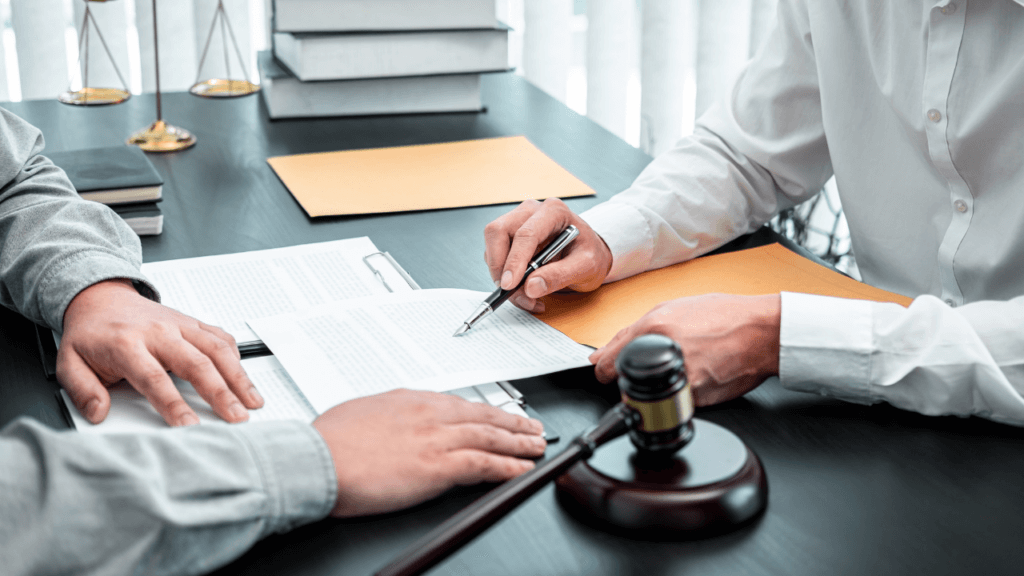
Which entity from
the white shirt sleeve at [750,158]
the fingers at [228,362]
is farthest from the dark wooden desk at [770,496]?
the white shirt sleeve at [750,158]

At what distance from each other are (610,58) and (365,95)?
1.20m

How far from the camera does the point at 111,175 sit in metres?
1.21

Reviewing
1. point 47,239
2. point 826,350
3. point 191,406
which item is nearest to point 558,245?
point 826,350

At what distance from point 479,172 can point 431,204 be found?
155mm

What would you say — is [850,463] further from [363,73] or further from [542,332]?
[363,73]

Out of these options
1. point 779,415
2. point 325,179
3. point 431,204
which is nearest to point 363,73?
point 325,179

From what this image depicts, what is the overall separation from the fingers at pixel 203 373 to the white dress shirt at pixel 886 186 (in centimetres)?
47

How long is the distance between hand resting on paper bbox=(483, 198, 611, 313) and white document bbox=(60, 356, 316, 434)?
268 mm

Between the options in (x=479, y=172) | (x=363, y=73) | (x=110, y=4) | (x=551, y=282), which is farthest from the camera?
(x=110, y=4)

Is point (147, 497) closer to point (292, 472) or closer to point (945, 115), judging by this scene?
point (292, 472)

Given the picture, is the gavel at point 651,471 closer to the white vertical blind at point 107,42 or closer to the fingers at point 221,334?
the fingers at point 221,334

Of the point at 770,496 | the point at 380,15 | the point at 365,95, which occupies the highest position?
the point at 380,15

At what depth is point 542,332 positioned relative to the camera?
0.94 metres

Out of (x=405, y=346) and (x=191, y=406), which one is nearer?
(x=191, y=406)
